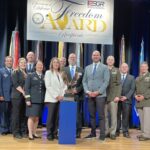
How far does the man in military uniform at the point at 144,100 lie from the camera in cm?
642

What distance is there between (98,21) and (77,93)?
1663 millimetres

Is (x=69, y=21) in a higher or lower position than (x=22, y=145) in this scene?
higher

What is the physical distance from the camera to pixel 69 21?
711 centimetres

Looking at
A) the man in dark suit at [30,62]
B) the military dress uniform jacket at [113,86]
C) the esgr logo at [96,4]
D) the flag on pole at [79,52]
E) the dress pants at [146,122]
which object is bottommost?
the dress pants at [146,122]

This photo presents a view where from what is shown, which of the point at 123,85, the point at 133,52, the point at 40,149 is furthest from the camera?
the point at 133,52

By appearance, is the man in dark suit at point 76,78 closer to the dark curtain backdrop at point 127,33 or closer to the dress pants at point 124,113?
the dress pants at point 124,113

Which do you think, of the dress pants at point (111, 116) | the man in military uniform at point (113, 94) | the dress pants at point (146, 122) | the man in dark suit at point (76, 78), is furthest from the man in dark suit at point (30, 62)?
the dress pants at point (146, 122)

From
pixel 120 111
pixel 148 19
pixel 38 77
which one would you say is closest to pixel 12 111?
pixel 38 77

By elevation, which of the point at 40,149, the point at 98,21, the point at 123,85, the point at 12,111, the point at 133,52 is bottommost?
the point at 40,149

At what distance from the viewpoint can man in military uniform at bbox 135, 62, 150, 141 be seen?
253 inches

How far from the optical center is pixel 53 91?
19.5 feet

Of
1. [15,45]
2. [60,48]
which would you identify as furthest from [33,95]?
[60,48]

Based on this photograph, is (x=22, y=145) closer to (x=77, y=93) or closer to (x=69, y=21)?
(x=77, y=93)

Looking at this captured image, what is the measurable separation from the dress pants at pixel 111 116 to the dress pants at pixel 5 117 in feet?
5.43
